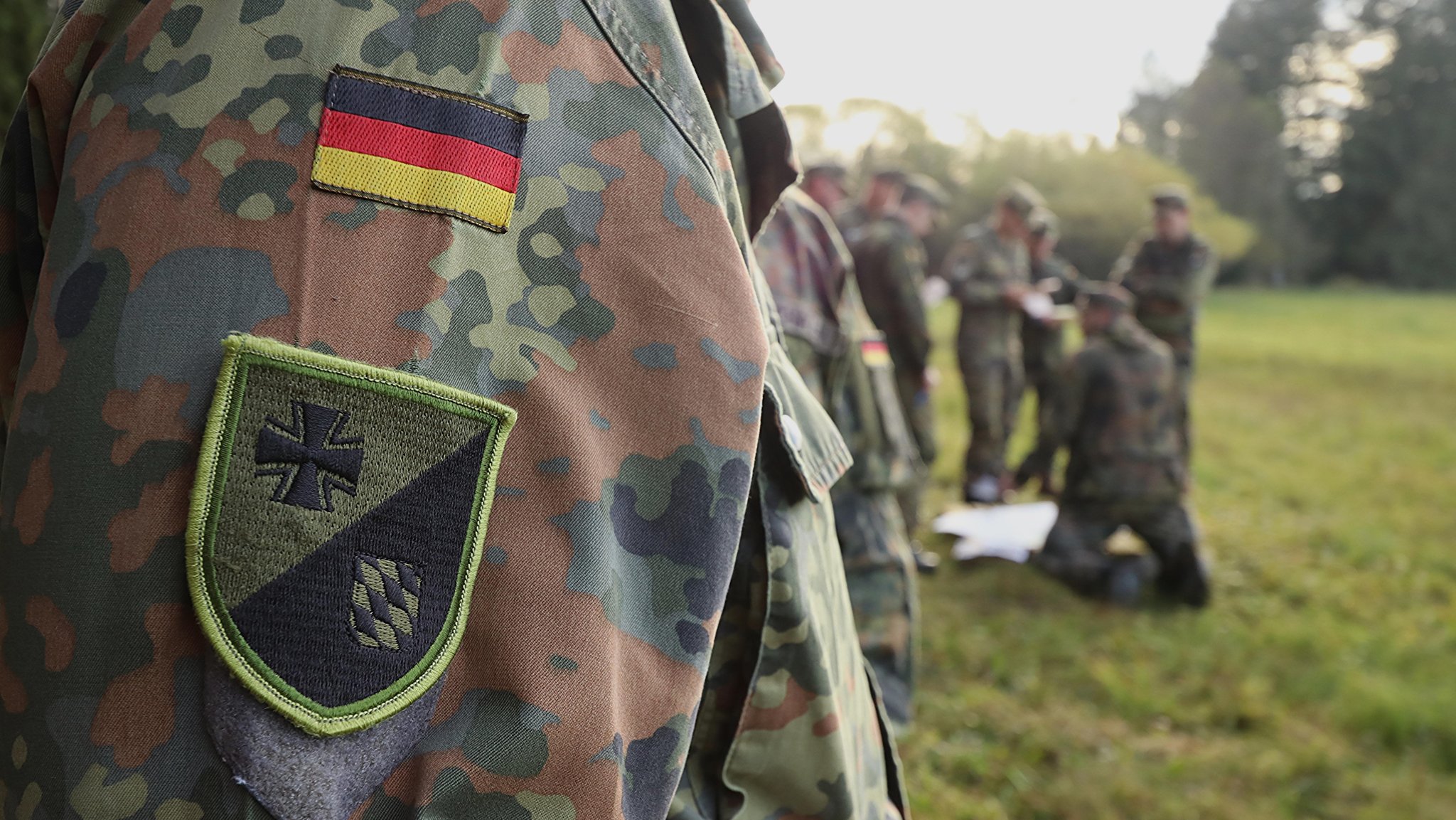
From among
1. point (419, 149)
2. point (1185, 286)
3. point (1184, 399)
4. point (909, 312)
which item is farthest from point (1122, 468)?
point (419, 149)

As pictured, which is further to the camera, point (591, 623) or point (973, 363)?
point (973, 363)

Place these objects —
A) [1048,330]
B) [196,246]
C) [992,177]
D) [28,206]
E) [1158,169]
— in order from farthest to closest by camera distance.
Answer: [1158,169] → [992,177] → [1048,330] → [28,206] → [196,246]

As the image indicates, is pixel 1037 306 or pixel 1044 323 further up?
pixel 1037 306

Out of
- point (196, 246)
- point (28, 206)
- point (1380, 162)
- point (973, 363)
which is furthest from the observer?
point (1380, 162)

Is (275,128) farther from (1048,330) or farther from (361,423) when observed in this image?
(1048,330)

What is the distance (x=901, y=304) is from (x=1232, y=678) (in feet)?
7.84

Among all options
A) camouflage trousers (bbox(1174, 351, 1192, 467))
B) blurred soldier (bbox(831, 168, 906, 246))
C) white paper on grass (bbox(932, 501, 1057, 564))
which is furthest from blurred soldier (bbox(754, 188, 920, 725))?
camouflage trousers (bbox(1174, 351, 1192, 467))

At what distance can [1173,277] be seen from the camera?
25.3ft

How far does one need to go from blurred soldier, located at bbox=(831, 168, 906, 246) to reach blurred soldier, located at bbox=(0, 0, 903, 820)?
5857 millimetres

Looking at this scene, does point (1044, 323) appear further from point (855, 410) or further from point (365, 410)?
point (365, 410)

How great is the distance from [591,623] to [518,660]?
5 centimetres

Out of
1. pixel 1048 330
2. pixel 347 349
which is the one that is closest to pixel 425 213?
pixel 347 349

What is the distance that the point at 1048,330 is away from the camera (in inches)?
328

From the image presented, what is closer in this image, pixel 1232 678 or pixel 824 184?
pixel 1232 678
